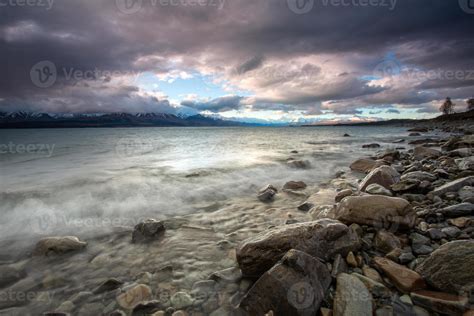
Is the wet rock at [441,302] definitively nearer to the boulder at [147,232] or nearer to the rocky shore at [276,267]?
the rocky shore at [276,267]

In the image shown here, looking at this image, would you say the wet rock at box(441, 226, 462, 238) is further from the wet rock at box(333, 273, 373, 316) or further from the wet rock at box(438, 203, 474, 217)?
the wet rock at box(333, 273, 373, 316)

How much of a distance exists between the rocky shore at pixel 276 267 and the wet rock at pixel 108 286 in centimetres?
1

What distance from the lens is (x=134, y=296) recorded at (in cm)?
318

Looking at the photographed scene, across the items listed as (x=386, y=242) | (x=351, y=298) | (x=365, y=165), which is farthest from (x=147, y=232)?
(x=365, y=165)

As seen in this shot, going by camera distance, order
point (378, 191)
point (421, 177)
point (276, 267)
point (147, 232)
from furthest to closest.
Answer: point (421, 177) → point (378, 191) → point (147, 232) → point (276, 267)

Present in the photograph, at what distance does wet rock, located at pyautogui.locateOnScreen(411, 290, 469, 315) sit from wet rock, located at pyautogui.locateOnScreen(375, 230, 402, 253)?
0.90 metres

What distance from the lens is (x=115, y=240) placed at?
5008 mm

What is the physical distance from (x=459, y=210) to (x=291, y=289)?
12.3 ft

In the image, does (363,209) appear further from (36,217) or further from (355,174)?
(36,217)

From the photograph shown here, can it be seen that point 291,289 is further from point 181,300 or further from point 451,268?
point 451,268

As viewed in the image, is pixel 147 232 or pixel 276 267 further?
pixel 147 232

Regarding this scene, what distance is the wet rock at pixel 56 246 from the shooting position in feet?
14.6

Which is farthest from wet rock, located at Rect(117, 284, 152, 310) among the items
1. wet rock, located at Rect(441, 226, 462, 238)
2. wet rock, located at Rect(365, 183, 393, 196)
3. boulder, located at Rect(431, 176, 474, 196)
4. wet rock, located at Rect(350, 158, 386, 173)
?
wet rock, located at Rect(350, 158, 386, 173)

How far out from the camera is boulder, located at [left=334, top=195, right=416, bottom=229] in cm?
398
